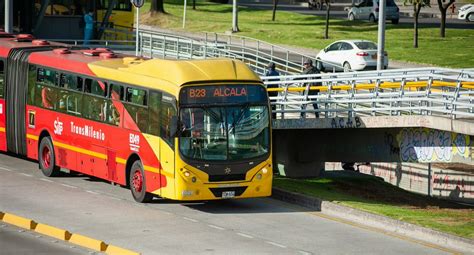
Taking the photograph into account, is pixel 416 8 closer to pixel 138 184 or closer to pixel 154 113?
pixel 138 184

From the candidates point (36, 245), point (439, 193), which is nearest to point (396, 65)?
point (439, 193)

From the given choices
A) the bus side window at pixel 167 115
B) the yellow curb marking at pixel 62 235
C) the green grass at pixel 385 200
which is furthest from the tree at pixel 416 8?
the yellow curb marking at pixel 62 235

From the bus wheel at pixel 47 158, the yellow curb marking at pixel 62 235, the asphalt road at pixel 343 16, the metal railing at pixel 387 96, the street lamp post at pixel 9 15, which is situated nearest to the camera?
the yellow curb marking at pixel 62 235

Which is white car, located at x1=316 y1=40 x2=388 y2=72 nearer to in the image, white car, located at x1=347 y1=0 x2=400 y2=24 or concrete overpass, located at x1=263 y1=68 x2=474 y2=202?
concrete overpass, located at x1=263 y1=68 x2=474 y2=202

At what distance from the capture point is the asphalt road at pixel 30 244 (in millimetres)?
22219

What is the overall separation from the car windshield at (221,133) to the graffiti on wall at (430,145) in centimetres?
448

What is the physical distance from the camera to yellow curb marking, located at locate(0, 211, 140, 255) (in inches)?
869

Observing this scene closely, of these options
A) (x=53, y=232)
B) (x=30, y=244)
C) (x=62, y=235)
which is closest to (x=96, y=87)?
(x=53, y=232)

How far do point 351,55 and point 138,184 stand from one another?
2797 cm

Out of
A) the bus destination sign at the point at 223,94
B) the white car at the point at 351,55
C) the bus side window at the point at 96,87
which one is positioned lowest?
the white car at the point at 351,55

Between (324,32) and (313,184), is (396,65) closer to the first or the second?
(324,32)

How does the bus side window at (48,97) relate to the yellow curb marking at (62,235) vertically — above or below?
above

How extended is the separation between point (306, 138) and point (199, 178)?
9599 mm

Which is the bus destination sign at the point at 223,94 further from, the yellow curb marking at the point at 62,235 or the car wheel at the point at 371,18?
the car wheel at the point at 371,18
